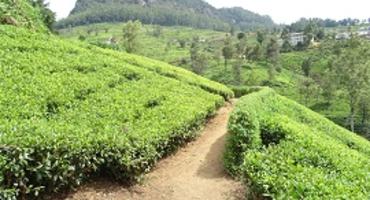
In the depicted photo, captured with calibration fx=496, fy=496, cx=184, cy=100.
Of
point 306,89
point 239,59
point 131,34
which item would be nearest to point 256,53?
point 239,59

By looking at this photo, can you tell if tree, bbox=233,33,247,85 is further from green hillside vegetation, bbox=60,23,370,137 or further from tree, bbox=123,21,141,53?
tree, bbox=123,21,141,53

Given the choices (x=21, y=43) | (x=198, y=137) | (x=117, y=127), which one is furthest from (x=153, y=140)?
(x=21, y=43)

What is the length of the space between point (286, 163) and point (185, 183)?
3.98 meters

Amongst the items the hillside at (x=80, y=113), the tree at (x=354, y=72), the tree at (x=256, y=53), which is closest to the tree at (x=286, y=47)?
the tree at (x=256, y=53)

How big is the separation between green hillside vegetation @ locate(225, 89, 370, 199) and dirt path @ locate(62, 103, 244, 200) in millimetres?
766

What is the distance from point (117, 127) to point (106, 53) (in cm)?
1425

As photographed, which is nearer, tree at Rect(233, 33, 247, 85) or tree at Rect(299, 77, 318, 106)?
Answer: tree at Rect(299, 77, 318, 106)

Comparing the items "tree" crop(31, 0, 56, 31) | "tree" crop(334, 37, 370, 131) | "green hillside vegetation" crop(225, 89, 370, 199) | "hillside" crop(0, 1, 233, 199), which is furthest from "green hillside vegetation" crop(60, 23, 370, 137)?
"green hillside vegetation" crop(225, 89, 370, 199)

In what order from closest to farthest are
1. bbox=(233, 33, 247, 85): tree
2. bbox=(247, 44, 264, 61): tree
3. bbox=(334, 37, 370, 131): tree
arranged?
bbox=(334, 37, 370, 131): tree → bbox=(233, 33, 247, 85): tree → bbox=(247, 44, 264, 61): tree

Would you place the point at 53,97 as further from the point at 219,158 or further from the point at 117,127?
the point at 219,158

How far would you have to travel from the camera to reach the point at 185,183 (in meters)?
16.9

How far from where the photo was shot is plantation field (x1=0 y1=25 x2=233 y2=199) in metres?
12.3

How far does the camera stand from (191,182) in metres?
17.2

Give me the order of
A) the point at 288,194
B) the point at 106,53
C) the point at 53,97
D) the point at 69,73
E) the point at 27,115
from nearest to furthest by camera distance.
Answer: the point at 288,194, the point at 27,115, the point at 53,97, the point at 69,73, the point at 106,53
